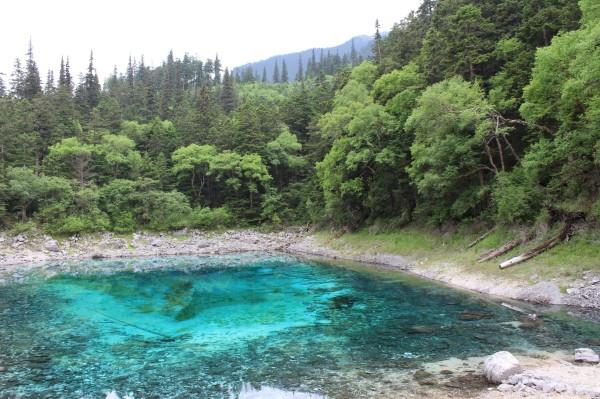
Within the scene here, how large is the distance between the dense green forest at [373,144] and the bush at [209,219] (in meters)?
0.17

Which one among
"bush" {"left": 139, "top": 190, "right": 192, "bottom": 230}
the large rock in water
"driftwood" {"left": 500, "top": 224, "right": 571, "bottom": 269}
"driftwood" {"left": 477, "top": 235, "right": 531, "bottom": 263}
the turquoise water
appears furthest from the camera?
"bush" {"left": 139, "top": 190, "right": 192, "bottom": 230}

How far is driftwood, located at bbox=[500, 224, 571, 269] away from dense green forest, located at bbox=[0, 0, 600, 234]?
1183mm

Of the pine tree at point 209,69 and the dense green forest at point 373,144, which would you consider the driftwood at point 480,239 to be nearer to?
the dense green forest at point 373,144

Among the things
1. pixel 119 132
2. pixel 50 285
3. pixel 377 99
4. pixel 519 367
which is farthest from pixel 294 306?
pixel 119 132

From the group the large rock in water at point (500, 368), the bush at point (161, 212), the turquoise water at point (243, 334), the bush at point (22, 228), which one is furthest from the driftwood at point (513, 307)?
the bush at point (22, 228)

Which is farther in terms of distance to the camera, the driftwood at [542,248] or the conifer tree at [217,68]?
the conifer tree at [217,68]

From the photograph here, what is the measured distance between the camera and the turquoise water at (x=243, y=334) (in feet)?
38.3

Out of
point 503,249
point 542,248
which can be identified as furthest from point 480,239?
point 542,248

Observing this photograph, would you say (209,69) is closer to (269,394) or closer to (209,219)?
(209,219)

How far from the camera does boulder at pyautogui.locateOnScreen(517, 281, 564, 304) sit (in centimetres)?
1844

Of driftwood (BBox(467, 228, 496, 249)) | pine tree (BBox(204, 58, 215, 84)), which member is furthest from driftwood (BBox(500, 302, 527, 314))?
pine tree (BBox(204, 58, 215, 84))

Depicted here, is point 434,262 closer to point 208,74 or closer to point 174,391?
point 174,391

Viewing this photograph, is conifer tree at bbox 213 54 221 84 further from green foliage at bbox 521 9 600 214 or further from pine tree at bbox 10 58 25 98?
green foliage at bbox 521 9 600 214

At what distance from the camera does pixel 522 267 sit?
21500 millimetres
